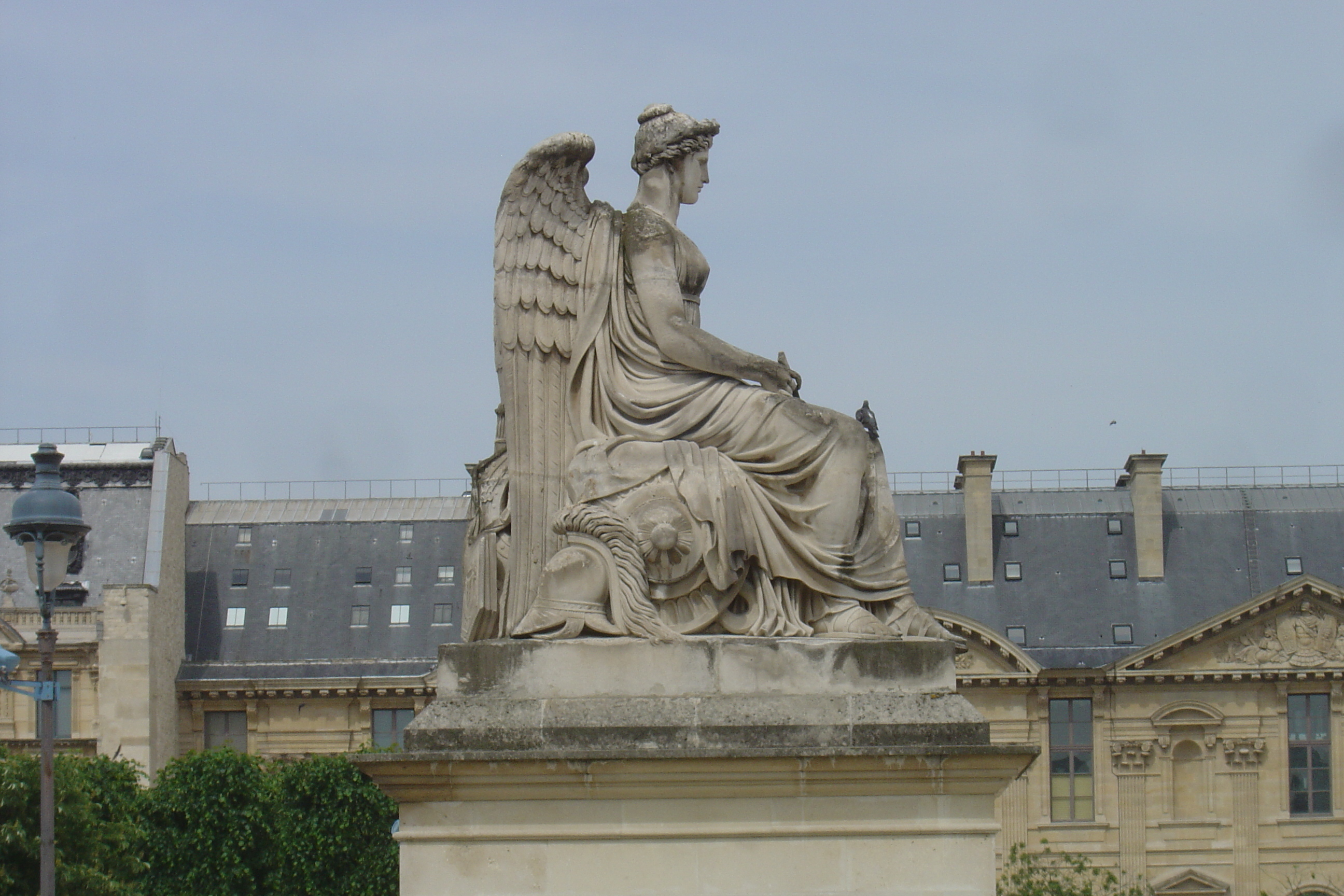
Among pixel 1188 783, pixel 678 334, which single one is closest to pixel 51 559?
pixel 678 334

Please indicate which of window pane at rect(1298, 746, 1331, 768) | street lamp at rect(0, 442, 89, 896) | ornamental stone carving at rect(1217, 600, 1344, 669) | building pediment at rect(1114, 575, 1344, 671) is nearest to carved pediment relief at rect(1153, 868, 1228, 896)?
window pane at rect(1298, 746, 1331, 768)

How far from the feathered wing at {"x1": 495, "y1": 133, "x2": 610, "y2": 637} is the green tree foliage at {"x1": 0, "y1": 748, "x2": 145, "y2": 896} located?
1829 cm

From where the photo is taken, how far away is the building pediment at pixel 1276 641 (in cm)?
6375

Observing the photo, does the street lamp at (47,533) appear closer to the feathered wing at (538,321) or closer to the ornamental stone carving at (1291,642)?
the feathered wing at (538,321)

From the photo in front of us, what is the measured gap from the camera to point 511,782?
38.4 feet

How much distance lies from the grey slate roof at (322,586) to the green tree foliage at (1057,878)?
16542 millimetres

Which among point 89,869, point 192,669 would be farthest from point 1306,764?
point 89,869

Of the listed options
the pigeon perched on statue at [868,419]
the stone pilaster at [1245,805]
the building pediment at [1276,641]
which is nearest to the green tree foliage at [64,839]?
the pigeon perched on statue at [868,419]

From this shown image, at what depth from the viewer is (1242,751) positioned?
64625mm

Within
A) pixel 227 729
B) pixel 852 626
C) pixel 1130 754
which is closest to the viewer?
pixel 852 626

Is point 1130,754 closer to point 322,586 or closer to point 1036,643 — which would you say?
point 1036,643

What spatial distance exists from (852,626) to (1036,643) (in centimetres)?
5360

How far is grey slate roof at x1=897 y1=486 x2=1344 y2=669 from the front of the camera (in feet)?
214

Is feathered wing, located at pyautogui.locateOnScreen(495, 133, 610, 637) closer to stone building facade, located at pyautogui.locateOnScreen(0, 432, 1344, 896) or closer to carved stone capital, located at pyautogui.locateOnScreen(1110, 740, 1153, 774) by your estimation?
stone building facade, located at pyautogui.locateOnScreen(0, 432, 1344, 896)
